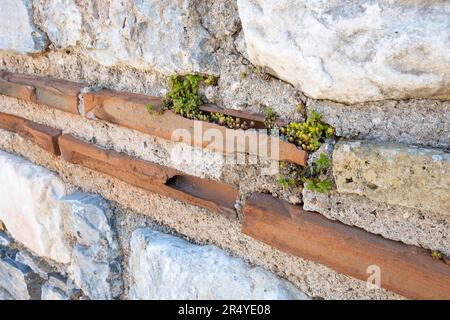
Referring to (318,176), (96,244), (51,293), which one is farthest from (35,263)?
(318,176)

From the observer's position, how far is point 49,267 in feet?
4.26

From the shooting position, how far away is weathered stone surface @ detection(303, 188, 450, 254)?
575mm

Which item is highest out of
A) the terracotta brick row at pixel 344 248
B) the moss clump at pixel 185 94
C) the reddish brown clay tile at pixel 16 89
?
the moss clump at pixel 185 94

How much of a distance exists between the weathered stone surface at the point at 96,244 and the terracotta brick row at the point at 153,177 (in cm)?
10

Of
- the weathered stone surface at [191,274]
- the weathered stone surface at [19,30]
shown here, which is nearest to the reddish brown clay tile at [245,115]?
the weathered stone surface at [191,274]

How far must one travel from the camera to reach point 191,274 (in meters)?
0.85

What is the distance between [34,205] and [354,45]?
1038 mm

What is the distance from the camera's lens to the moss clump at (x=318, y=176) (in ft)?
2.10

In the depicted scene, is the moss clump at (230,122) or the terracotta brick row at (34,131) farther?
the terracotta brick row at (34,131)

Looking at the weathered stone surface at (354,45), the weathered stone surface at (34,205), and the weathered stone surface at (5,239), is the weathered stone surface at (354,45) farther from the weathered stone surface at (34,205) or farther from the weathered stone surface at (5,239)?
the weathered stone surface at (5,239)

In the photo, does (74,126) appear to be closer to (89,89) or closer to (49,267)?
(89,89)

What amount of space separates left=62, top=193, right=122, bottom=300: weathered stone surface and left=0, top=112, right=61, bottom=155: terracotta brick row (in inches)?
6.0
